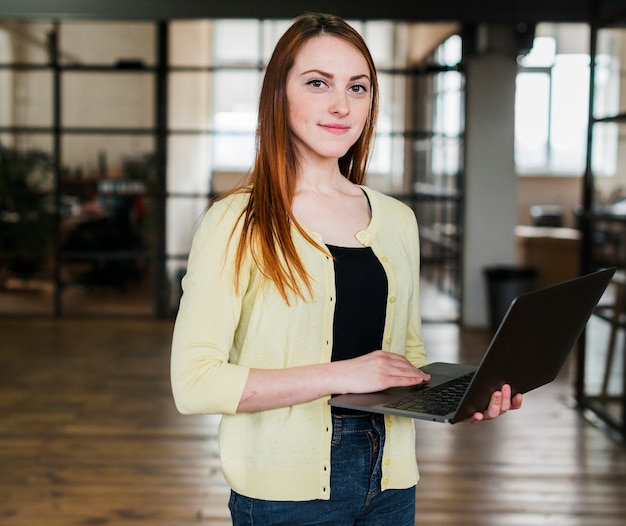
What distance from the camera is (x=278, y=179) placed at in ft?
4.57

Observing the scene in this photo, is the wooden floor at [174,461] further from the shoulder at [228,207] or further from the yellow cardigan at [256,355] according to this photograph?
the shoulder at [228,207]

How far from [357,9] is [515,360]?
4469mm

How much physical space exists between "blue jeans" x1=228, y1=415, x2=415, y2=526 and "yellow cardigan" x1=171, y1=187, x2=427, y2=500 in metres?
0.02

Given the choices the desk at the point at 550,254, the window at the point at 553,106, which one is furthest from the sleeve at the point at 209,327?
the window at the point at 553,106

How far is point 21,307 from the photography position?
28.4 feet

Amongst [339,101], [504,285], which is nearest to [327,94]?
[339,101]

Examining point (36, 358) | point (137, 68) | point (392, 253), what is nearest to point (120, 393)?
point (36, 358)

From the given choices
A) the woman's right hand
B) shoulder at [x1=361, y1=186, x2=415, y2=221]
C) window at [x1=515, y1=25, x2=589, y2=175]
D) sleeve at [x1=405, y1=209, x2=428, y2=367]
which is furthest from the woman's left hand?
window at [x1=515, y1=25, x2=589, y2=175]

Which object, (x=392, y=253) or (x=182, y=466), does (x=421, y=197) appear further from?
(x=392, y=253)

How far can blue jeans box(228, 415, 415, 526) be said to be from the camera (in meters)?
1.38

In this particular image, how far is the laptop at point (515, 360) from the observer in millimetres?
1236

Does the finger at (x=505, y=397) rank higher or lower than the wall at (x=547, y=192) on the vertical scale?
lower

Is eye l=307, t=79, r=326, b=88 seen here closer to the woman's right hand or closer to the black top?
the black top

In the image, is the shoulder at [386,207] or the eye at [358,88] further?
the shoulder at [386,207]
